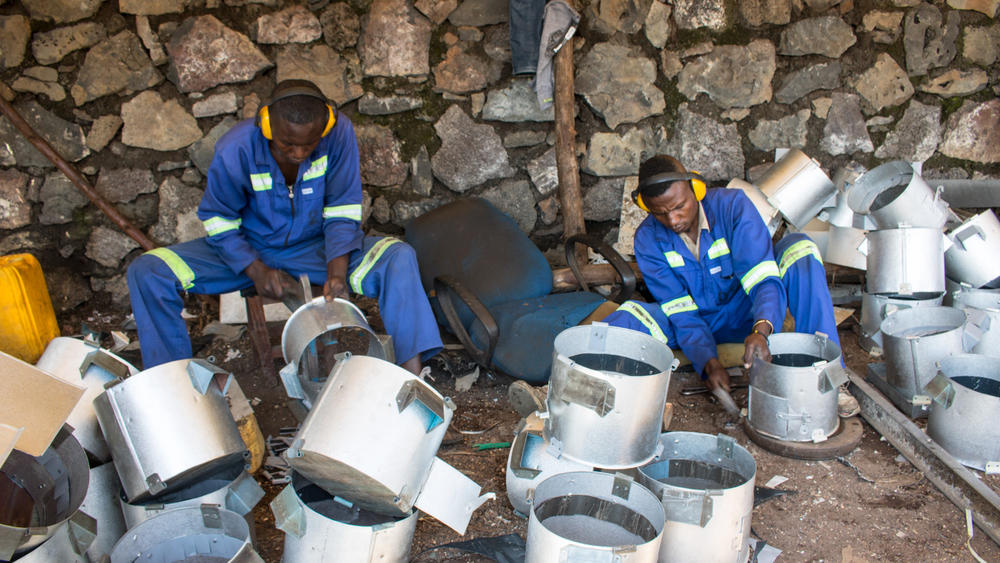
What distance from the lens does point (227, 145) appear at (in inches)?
127

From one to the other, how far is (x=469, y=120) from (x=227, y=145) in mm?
1496

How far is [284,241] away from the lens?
3434 mm

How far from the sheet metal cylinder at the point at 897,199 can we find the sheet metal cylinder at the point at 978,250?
0.41 feet

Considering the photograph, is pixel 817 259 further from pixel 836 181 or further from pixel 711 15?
pixel 711 15

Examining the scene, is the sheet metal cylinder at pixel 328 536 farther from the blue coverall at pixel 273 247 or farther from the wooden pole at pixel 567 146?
the wooden pole at pixel 567 146

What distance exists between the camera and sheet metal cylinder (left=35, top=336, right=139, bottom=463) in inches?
89.5

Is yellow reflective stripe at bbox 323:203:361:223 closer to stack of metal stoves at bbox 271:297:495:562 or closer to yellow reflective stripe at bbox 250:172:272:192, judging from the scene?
yellow reflective stripe at bbox 250:172:272:192

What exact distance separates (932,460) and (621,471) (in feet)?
4.17

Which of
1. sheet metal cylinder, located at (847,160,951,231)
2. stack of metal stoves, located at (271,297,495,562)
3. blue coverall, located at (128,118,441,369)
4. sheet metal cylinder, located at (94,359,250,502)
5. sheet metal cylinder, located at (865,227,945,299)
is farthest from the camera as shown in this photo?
sheet metal cylinder, located at (847,160,951,231)

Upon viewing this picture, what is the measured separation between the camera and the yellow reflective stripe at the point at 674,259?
3373mm

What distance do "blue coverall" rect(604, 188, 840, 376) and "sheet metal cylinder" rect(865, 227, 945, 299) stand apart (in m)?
0.58

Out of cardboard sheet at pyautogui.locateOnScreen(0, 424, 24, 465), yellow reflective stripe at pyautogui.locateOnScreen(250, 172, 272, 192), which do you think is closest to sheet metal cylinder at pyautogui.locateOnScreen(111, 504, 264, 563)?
cardboard sheet at pyautogui.locateOnScreen(0, 424, 24, 465)

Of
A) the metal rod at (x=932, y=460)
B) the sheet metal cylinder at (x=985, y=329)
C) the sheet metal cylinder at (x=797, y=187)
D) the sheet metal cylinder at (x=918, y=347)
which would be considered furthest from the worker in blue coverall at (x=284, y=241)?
the sheet metal cylinder at (x=985, y=329)

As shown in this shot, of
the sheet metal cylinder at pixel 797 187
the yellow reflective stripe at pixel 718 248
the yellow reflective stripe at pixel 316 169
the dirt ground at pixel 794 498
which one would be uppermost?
the yellow reflective stripe at pixel 316 169
